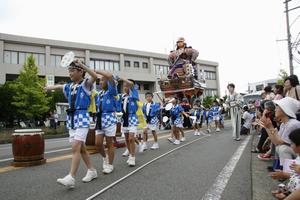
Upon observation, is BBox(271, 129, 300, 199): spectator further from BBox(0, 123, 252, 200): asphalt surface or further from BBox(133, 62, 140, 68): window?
BBox(133, 62, 140, 68): window

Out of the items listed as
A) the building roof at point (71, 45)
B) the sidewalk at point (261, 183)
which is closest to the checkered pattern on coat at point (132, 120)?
the sidewalk at point (261, 183)

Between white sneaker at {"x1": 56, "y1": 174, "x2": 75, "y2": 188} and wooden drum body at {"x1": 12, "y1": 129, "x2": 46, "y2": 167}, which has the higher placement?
wooden drum body at {"x1": 12, "y1": 129, "x2": 46, "y2": 167}

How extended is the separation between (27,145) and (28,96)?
2665cm

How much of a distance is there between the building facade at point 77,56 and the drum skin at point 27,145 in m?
28.4

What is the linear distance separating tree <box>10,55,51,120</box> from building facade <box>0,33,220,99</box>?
8.98ft

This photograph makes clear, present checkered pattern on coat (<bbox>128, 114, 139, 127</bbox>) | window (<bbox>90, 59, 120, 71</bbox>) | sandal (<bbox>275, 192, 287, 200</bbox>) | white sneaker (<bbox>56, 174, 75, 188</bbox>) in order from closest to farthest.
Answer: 1. sandal (<bbox>275, 192, 287, 200</bbox>)
2. white sneaker (<bbox>56, 174, 75, 188</bbox>)
3. checkered pattern on coat (<bbox>128, 114, 139, 127</bbox>)
4. window (<bbox>90, 59, 120, 71</bbox>)

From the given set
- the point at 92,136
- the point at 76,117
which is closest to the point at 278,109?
the point at 76,117

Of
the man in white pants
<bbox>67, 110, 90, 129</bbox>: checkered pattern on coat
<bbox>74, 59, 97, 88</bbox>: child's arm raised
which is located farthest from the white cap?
the man in white pants

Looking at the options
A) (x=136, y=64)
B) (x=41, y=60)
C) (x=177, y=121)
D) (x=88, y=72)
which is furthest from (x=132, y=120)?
(x=136, y=64)

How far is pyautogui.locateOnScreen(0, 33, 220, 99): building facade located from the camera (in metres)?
41.2

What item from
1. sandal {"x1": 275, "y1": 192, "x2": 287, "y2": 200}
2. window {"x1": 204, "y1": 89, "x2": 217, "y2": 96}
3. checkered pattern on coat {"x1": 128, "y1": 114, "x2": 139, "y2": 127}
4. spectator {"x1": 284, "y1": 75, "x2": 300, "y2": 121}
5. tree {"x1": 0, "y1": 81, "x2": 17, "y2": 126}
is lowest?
sandal {"x1": 275, "y1": 192, "x2": 287, "y2": 200}

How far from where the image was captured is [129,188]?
4.70 meters

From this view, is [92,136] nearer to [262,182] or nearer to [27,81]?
[262,182]

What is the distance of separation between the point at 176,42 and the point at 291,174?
79.1 ft
